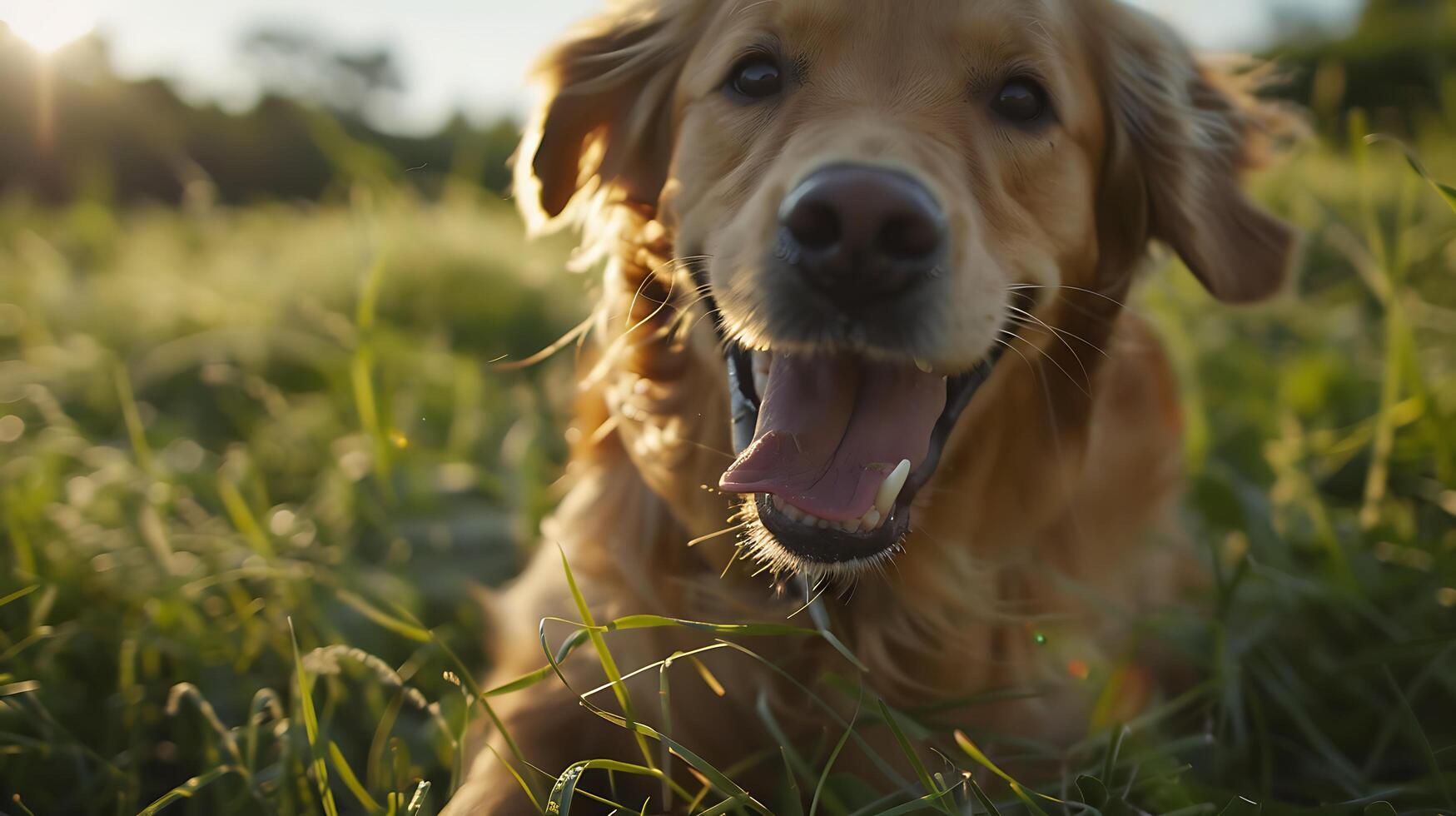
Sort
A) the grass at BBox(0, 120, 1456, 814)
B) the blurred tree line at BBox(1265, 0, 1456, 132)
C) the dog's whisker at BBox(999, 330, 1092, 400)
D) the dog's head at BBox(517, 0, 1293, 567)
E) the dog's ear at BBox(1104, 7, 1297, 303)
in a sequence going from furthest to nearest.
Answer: the blurred tree line at BBox(1265, 0, 1456, 132) → the dog's ear at BBox(1104, 7, 1297, 303) → the dog's whisker at BBox(999, 330, 1092, 400) → the grass at BBox(0, 120, 1456, 814) → the dog's head at BBox(517, 0, 1293, 567)

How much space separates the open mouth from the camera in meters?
1.58

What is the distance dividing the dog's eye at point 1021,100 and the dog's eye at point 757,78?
1.33ft

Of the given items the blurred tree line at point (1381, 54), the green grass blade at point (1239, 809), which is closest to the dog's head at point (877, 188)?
the green grass blade at point (1239, 809)

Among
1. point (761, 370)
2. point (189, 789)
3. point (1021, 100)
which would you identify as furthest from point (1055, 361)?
point (189, 789)

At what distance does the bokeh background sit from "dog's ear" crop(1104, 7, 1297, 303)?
29 cm

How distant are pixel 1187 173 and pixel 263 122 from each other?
12004mm

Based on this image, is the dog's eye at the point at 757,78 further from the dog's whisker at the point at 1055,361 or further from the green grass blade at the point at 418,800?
the green grass blade at the point at 418,800

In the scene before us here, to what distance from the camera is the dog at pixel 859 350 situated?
5.17 ft

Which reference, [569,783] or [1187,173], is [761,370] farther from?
[1187,173]

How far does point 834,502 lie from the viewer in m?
1.59

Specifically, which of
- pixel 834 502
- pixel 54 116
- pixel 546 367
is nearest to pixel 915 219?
pixel 834 502

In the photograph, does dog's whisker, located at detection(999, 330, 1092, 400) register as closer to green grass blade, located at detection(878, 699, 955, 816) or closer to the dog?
the dog

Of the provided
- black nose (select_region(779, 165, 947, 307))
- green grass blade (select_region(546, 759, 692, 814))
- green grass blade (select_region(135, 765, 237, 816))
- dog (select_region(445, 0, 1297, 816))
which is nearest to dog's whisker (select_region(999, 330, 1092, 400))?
dog (select_region(445, 0, 1297, 816))

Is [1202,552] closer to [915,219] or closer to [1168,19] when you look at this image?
[1168,19]
